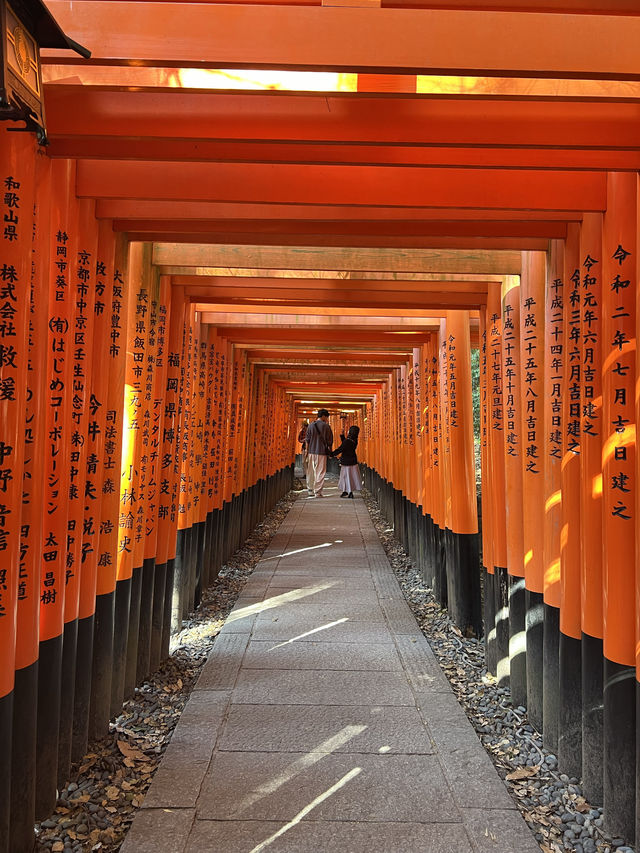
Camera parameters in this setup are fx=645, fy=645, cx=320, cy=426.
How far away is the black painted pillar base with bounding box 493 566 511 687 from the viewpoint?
4.41m

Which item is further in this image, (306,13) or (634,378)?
(634,378)

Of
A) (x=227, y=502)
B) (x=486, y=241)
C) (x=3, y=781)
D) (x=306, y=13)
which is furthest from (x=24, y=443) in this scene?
(x=227, y=502)

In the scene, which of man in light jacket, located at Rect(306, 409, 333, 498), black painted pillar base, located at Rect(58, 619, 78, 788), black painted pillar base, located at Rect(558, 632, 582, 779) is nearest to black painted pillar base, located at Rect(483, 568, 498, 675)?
black painted pillar base, located at Rect(558, 632, 582, 779)

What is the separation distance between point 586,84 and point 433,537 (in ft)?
18.3

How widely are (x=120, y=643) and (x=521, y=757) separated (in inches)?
93.9

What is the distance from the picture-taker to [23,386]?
94.7 inches

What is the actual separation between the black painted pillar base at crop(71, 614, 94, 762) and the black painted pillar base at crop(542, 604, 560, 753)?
2.45m

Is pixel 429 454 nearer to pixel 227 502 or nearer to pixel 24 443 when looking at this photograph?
pixel 227 502

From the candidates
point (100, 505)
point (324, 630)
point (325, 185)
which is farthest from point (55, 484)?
point (324, 630)

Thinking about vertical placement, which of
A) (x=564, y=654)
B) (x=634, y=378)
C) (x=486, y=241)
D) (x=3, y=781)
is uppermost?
(x=486, y=241)

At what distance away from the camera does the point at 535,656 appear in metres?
3.81

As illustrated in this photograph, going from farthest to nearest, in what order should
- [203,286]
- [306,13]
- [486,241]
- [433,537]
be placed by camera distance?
[433,537], [203,286], [486,241], [306,13]

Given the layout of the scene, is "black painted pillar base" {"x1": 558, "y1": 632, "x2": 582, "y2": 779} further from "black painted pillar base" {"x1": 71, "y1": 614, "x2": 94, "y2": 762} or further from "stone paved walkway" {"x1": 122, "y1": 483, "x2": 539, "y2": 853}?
"black painted pillar base" {"x1": 71, "y1": 614, "x2": 94, "y2": 762}

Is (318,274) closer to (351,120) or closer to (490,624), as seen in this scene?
(351,120)
